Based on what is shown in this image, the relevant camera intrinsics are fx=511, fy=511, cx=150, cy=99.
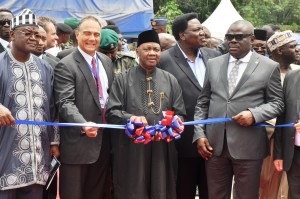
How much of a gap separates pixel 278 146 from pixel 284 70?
1.29 m

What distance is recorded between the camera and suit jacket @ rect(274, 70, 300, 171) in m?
5.28

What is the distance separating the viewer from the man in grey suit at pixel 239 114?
5.31m

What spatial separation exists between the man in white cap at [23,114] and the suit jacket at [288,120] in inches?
96.6

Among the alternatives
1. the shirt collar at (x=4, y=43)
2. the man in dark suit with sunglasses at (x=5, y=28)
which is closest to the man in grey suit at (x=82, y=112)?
the shirt collar at (x=4, y=43)

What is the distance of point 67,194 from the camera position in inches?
215

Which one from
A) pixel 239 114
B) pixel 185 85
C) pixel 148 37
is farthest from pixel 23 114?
pixel 239 114

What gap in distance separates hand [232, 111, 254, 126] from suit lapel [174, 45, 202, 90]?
3.22 ft

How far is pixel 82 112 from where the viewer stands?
5.47 meters

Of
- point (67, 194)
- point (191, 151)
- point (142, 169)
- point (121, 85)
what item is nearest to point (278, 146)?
point (191, 151)

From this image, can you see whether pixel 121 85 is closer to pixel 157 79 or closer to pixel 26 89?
pixel 157 79

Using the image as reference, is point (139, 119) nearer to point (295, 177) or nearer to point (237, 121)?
point (237, 121)

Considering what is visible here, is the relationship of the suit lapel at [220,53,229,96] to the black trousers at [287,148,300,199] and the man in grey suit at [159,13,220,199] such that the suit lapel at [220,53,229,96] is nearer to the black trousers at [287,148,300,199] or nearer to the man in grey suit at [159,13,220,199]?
the man in grey suit at [159,13,220,199]

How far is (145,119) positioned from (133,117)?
16cm

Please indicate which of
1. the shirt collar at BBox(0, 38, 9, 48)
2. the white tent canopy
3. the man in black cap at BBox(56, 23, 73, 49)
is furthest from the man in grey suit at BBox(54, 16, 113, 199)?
the white tent canopy
